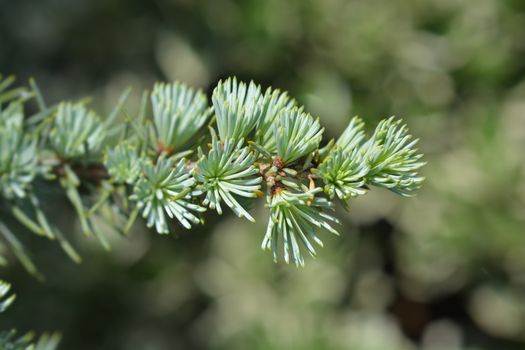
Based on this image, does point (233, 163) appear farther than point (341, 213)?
No

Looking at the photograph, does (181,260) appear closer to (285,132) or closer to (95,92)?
(95,92)

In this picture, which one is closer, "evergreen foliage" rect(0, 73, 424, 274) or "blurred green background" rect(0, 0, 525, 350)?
"evergreen foliage" rect(0, 73, 424, 274)

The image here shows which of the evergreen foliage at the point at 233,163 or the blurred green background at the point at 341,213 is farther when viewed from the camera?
the blurred green background at the point at 341,213

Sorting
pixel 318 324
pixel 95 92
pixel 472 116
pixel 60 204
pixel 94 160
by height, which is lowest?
pixel 60 204

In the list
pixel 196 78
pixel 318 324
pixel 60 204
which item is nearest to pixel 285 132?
pixel 318 324

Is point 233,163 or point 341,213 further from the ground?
point 233,163
